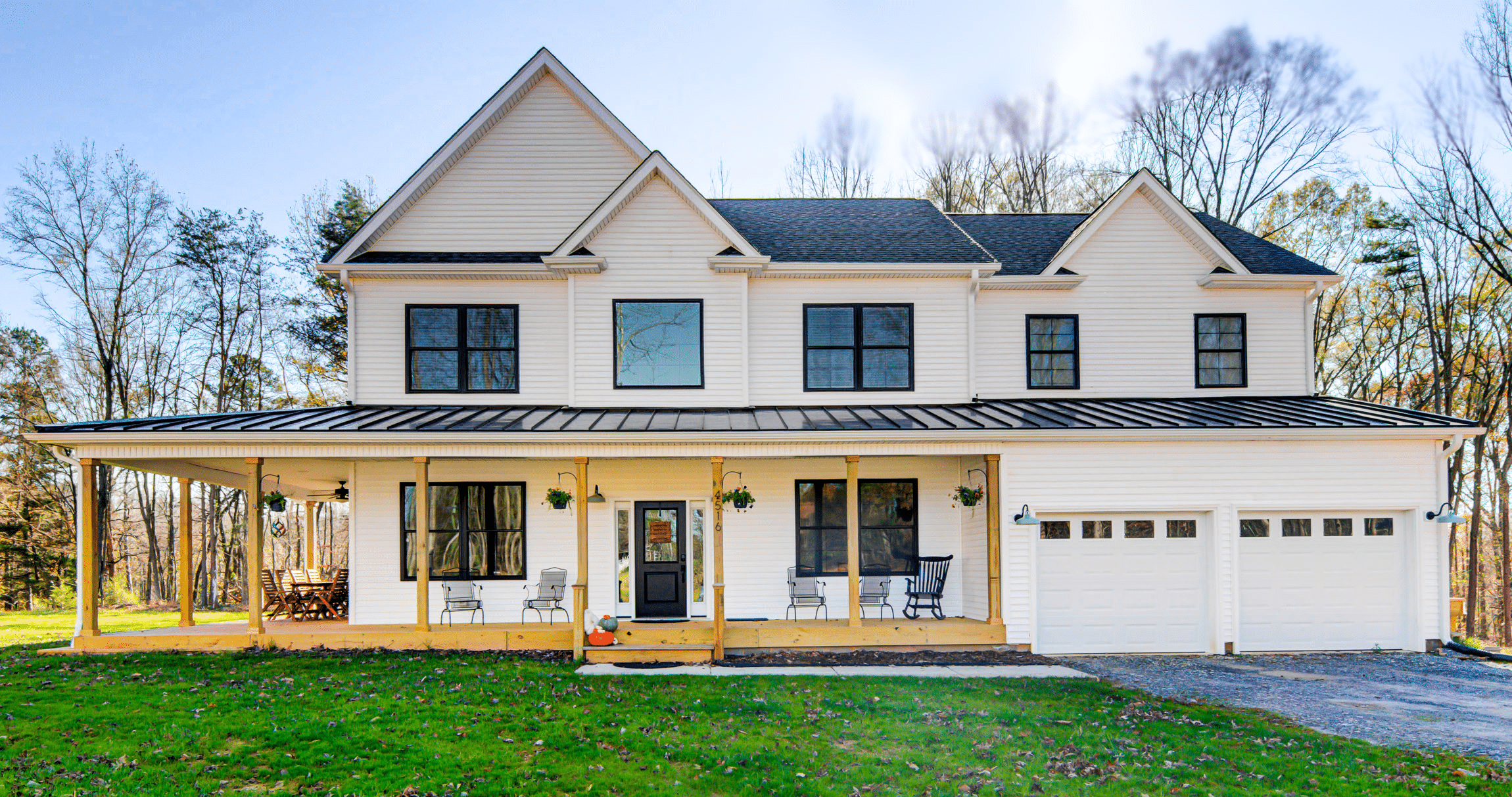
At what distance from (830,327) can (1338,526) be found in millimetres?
8537

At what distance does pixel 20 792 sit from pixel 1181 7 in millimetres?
27326

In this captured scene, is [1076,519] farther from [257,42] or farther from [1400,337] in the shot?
[257,42]

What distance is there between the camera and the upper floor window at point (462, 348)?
14391mm

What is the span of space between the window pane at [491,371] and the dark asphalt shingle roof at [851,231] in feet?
15.2

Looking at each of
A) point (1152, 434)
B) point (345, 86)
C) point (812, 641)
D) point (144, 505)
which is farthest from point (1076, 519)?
point (144, 505)

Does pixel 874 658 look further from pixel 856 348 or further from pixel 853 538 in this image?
pixel 856 348

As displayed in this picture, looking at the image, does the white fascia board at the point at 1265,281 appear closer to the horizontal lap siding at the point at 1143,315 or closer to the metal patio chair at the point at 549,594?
the horizontal lap siding at the point at 1143,315

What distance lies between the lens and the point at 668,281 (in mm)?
14281

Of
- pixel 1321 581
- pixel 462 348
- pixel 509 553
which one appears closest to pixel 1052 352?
pixel 1321 581

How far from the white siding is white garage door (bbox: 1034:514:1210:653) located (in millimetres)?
9704

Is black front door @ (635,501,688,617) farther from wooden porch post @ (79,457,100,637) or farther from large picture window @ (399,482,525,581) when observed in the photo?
wooden porch post @ (79,457,100,637)

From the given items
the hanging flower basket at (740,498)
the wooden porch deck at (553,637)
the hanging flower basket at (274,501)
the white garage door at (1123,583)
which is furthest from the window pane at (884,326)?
the hanging flower basket at (274,501)

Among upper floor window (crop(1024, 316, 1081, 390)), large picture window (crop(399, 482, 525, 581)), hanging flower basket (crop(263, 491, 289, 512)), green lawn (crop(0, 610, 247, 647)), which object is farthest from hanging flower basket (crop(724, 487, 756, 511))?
green lawn (crop(0, 610, 247, 647))

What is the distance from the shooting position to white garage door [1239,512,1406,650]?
12719mm
